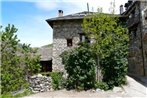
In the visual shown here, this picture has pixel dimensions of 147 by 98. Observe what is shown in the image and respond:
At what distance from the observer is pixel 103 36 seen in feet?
59.0

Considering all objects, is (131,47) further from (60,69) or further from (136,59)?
(60,69)

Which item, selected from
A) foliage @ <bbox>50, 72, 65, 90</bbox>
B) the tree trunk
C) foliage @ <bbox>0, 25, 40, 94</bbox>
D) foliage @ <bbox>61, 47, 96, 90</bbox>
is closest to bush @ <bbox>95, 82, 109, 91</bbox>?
foliage @ <bbox>61, 47, 96, 90</bbox>

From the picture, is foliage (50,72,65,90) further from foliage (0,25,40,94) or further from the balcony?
the balcony

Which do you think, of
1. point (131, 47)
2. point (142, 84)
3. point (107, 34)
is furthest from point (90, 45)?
point (131, 47)

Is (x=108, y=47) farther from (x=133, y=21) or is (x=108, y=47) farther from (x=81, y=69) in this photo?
(x=133, y=21)

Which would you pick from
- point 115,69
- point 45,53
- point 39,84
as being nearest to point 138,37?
point 115,69

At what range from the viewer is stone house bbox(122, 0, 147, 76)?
2116cm

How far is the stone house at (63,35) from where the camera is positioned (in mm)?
23891

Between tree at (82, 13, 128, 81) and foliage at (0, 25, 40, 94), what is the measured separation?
4818 mm

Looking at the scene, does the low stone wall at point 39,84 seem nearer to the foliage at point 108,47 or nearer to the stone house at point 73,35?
the stone house at point 73,35

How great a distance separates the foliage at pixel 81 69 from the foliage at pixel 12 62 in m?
3.02

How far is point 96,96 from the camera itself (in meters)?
14.8

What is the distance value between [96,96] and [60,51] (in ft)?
32.9

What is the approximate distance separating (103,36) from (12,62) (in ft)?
23.4
